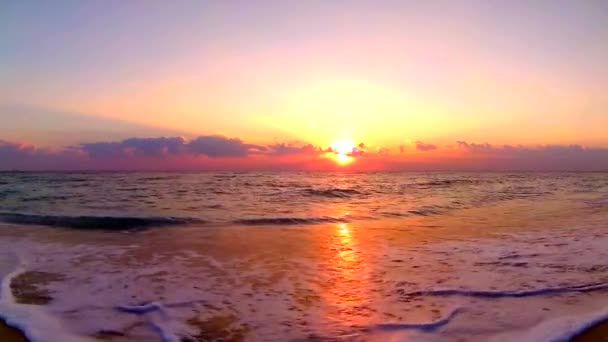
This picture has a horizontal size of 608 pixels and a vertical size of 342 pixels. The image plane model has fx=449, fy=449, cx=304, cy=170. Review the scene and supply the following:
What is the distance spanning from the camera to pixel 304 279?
266 inches

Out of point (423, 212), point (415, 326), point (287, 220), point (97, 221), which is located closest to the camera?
point (415, 326)

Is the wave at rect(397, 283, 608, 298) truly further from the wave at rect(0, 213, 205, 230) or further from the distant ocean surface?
the wave at rect(0, 213, 205, 230)

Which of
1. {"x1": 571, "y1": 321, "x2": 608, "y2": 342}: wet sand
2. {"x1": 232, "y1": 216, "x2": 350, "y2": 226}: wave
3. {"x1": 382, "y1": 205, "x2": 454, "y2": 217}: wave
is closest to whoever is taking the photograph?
{"x1": 571, "y1": 321, "x2": 608, "y2": 342}: wet sand

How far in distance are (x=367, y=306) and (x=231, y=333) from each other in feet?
5.61

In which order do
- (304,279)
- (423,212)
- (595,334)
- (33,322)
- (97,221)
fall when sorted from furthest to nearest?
(423,212), (97,221), (304,279), (33,322), (595,334)

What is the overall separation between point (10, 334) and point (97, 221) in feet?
32.6

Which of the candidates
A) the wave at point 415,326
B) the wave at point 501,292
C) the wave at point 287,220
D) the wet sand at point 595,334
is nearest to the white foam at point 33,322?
the wave at point 415,326

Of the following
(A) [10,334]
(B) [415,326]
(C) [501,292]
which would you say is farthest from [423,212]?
(A) [10,334]

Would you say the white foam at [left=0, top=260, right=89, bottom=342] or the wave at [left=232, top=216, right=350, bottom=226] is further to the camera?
the wave at [left=232, top=216, right=350, bottom=226]

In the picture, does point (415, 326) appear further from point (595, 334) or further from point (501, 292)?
point (501, 292)

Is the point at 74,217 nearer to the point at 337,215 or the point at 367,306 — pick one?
the point at 337,215

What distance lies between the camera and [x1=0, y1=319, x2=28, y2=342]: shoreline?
4.47m

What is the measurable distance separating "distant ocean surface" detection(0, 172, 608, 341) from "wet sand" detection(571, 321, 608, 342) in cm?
9

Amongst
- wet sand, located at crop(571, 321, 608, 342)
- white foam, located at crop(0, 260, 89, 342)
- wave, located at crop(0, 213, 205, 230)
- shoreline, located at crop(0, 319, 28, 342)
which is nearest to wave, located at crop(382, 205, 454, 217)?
wave, located at crop(0, 213, 205, 230)
